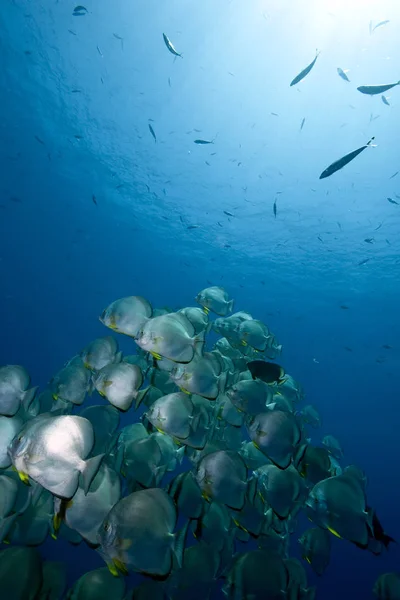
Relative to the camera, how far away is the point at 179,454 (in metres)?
4.49

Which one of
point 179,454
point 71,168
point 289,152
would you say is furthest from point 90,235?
point 179,454

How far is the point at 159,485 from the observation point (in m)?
3.77

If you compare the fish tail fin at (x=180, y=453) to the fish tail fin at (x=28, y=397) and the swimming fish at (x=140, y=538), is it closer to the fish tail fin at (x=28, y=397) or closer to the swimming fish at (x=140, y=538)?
the fish tail fin at (x=28, y=397)

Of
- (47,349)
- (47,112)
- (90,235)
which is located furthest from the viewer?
(47,349)

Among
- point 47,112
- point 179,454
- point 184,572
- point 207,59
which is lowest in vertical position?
point 184,572

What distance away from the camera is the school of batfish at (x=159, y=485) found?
2.37 metres

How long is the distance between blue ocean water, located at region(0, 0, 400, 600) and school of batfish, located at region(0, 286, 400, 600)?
6.12m

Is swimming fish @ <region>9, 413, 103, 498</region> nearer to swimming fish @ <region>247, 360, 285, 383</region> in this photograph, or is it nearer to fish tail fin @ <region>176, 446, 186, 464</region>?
fish tail fin @ <region>176, 446, 186, 464</region>

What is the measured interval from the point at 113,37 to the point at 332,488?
22326 millimetres

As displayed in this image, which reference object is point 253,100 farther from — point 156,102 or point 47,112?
point 47,112

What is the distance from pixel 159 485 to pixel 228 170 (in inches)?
927

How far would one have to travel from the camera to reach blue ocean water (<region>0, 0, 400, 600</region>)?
55.5 ft

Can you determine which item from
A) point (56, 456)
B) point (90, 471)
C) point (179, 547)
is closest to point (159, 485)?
point (179, 547)

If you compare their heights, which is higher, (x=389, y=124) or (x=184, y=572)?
(x=389, y=124)
